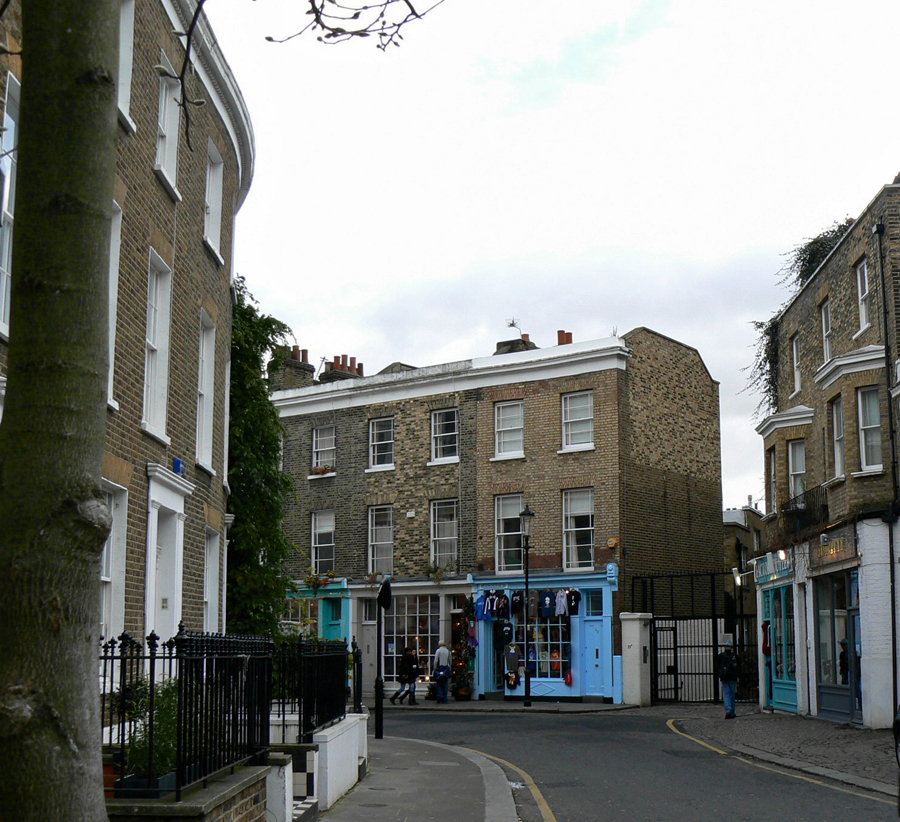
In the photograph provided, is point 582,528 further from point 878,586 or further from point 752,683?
point 878,586

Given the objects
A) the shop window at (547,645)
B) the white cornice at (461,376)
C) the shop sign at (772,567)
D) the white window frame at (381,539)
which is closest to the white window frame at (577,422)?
the white cornice at (461,376)

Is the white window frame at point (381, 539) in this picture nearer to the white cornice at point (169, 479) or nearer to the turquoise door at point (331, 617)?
the turquoise door at point (331, 617)

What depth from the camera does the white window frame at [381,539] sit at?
36.0 meters

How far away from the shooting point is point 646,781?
13.3 meters

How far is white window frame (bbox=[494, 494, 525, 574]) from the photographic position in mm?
33438

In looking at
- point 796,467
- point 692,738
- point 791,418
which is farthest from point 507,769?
point 791,418

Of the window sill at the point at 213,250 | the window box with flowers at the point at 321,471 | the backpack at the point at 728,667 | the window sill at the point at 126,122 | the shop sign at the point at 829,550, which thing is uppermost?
the window sill at the point at 126,122

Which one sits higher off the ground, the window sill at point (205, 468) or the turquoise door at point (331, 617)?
the window sill at point (205, 468)

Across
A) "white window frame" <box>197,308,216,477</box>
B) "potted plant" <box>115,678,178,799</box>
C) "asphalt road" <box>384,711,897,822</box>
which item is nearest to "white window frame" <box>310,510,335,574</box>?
"asphalt road" <box>384,711,897,822</box>

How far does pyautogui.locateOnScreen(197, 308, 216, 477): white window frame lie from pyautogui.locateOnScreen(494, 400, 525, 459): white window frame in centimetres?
1873

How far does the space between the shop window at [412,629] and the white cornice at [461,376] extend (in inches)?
259

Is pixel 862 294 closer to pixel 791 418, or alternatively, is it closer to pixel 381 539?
pixel 791 418

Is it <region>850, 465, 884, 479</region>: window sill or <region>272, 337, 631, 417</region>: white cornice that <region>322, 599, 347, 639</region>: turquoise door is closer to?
<region>272, 337, 631, 417</region>: white cornice

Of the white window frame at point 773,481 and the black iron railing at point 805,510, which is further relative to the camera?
the white window frame at point 773,481
